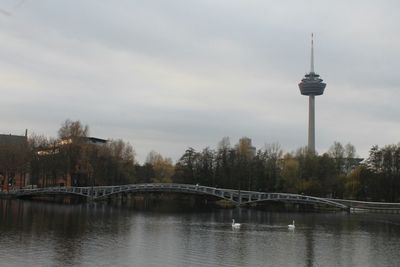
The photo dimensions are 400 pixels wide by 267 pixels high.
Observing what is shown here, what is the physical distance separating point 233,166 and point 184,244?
76561mm

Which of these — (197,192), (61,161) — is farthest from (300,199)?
(61,161)

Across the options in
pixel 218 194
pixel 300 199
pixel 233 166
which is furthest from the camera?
pixel 233 166

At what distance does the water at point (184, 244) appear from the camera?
33.3m

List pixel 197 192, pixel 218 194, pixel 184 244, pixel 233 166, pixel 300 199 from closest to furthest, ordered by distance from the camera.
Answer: pixel 184 244 → pixel 300 199 → pixel 218 194 → pixel 197 192 → pixel 233 166

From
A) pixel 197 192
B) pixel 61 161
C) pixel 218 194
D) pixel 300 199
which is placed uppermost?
pixel 61 161

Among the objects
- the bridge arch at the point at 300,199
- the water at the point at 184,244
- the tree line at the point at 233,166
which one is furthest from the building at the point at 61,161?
the water at the point at 184,244

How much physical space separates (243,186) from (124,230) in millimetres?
68158

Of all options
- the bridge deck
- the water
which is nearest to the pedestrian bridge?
the bridge deck

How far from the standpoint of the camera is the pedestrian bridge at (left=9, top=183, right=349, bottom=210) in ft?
323

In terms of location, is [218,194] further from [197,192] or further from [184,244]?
[184,244]

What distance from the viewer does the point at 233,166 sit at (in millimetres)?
117625

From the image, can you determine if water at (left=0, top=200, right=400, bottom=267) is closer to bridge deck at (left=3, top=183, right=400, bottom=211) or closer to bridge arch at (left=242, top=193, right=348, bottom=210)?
bridge arch at (left=242, top=193, right=348, bottom=210)

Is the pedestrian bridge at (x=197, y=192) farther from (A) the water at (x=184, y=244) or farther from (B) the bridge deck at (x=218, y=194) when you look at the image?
(A) the water at (x=184, y=244)

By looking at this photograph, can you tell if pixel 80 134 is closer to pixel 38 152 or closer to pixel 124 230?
pixel 38 152
